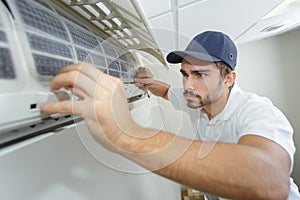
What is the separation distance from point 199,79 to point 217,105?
11.9 inches

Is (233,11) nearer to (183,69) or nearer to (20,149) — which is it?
(183,69)

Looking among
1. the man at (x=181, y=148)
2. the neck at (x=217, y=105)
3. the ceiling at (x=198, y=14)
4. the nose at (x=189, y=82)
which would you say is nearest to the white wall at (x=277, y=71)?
the ceiling at (x=198, y=14)

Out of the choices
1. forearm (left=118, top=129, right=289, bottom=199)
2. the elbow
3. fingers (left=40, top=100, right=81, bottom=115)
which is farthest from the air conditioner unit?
the elbow

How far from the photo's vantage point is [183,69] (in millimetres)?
958

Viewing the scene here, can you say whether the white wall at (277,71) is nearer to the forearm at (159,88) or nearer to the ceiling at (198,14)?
the ceiling at (198,14)

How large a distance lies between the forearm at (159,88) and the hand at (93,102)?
808 millimetres

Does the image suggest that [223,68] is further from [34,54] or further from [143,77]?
[34,54]

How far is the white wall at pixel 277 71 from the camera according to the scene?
107 inches

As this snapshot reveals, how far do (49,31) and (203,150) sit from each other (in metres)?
0.39

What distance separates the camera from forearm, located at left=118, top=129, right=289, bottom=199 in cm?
41

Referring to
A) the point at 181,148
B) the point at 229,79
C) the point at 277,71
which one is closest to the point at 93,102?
the point at 181,148

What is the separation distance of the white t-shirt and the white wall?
199cm

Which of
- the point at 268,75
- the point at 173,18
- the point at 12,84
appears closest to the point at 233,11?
the point at 173,18

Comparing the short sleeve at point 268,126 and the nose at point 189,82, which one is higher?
the nose at point 189,82
